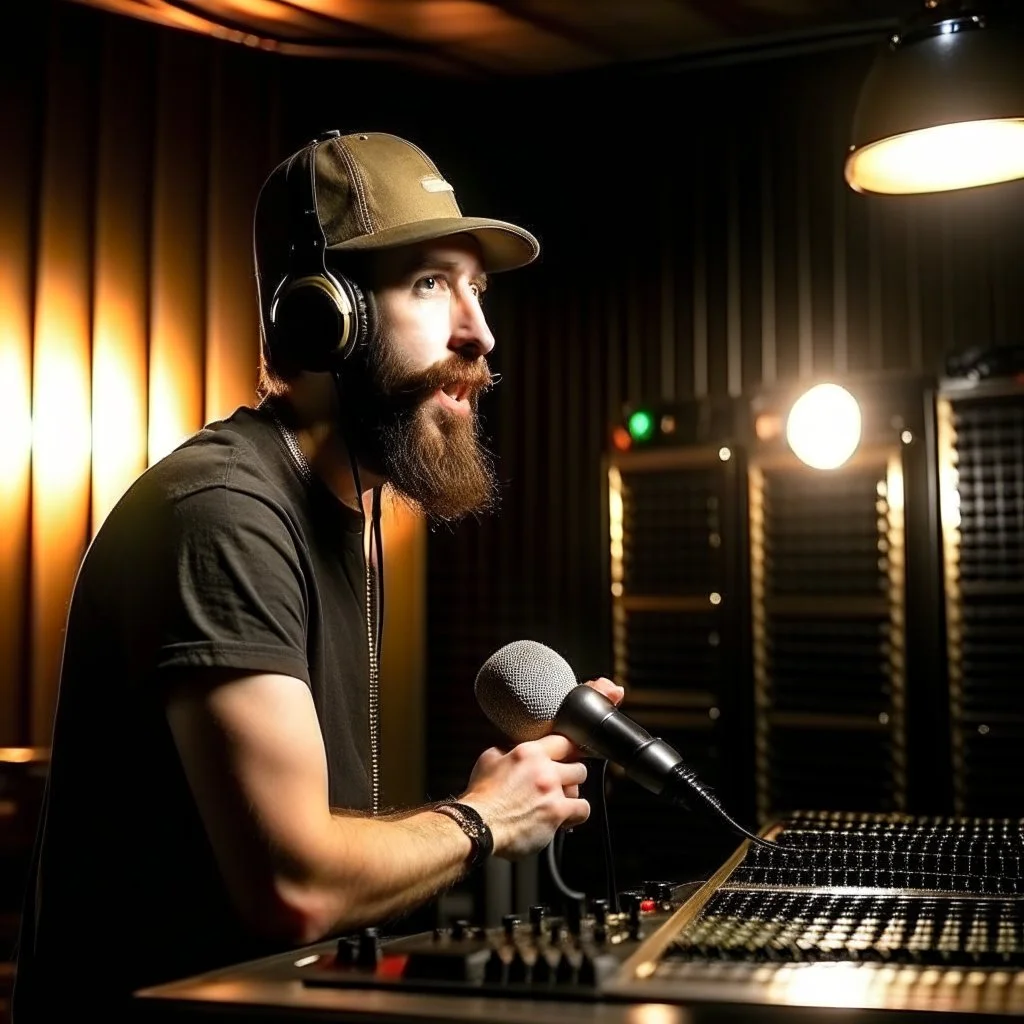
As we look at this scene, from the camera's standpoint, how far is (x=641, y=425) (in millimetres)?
3963

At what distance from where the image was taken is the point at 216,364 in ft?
12.6

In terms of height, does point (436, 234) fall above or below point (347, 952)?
above

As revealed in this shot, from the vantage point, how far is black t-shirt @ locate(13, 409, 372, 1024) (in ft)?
4.14

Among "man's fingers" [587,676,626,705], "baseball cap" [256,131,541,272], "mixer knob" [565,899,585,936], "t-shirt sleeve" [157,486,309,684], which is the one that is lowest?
"mixer knob" [565,899,585,936]

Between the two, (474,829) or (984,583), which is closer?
(474,829)

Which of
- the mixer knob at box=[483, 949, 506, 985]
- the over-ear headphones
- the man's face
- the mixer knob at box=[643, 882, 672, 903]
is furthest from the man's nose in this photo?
the mixer knob at box=[483, 949, 506, 985]

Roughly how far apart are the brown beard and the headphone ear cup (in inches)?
1.8

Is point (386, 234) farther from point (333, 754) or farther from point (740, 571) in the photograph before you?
point (740, 571)

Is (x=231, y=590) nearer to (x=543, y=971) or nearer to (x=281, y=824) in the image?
(x=281, y=824)

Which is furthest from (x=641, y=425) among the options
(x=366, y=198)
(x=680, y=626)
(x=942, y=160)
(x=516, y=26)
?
(x=366, y=198)

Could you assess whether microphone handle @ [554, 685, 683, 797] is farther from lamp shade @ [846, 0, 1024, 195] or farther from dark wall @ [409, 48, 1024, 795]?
dark wall @ [409, 48, 1024, 795]

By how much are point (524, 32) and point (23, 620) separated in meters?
2.50

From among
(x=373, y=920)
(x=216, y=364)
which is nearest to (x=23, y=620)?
(x=216, y=364)

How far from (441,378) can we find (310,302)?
0.68ft
